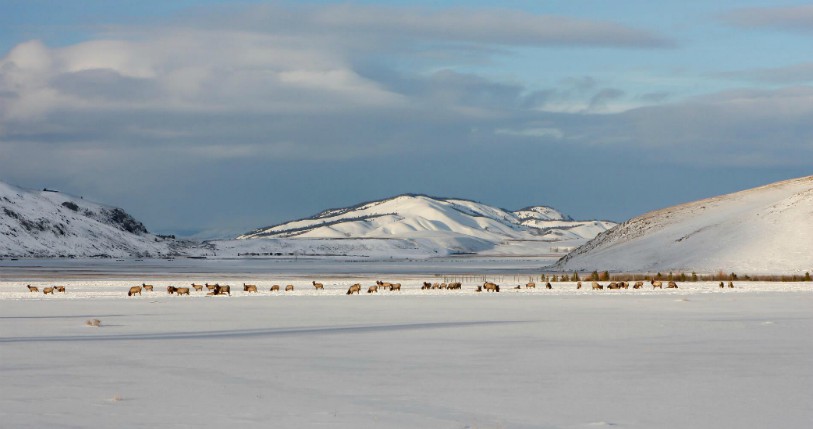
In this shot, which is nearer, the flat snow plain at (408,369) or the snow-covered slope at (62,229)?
the flat snow plain at (408,369)

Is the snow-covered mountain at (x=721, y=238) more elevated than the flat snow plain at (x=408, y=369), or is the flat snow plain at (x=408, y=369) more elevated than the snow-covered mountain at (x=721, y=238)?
the snow-covered mountain at (x=721, y=238)

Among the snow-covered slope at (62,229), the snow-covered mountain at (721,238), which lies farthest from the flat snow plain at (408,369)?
the snow-covered slope at (62,229)

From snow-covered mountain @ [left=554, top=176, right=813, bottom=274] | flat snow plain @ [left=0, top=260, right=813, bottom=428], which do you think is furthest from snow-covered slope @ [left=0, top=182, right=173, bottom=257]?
flat snow plain @ [left=0, top=260, right=813, bottom=428]

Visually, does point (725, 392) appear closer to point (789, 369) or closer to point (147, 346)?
point (789, 369)

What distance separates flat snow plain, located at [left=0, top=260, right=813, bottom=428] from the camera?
1321 cm

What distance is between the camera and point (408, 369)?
60.0 ft

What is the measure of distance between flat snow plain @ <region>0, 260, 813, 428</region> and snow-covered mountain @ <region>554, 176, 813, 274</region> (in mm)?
50027

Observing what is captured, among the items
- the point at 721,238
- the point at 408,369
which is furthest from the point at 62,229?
the point at 408,369

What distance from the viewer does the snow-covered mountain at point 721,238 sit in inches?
3243

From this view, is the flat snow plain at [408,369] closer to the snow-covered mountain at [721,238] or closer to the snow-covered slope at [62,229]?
the snow-covered mountain at [721,238]

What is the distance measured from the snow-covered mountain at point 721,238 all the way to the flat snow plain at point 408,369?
5003cm

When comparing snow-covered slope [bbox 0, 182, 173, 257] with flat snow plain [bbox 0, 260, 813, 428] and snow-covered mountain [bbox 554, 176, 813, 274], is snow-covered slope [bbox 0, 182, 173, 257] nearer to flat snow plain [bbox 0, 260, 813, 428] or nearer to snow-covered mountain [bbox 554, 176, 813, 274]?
snow-covered mountain [bbox 554, 176, 813, 274]

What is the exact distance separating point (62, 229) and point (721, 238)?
116348 mm

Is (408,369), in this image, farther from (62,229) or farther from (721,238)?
(62,229)
